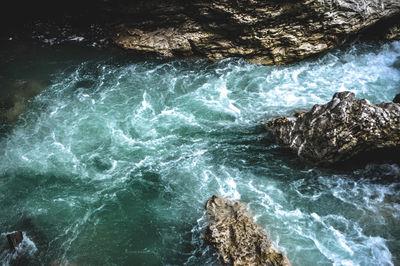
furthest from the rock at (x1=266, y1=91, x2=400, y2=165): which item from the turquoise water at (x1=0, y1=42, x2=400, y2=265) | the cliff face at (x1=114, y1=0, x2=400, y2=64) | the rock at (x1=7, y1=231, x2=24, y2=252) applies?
the rock at (x1=7, y1=231, x2=24, y2=252)

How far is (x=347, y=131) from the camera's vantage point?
340 inches

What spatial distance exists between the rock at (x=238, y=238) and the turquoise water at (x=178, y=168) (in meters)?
0.36

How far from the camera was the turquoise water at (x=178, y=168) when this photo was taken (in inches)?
307

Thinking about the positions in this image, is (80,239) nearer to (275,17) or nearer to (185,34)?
(185,34)

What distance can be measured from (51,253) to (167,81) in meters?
8.13

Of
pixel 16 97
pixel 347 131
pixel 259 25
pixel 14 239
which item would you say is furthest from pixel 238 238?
pixel 16 97

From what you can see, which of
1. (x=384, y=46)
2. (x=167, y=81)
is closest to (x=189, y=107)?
(x=167, y=81)

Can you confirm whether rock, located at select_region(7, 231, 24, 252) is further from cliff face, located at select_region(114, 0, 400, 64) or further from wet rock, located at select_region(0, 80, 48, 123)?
cliff face, located at select_region(114, 0, 400, 64)

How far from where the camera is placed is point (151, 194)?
30.0ft

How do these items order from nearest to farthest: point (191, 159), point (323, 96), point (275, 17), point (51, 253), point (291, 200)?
point (51, 253) → point (291, 200) → point (191, 159) → point (323, 96) → point (275, 17)

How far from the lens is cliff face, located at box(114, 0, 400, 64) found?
1317 cm

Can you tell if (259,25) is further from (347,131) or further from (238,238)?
(238,238)

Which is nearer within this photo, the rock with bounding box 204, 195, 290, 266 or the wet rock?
the rock with bounding box 204, 195, 290, 266

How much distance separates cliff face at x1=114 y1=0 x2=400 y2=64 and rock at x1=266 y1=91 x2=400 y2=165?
5443 mm
